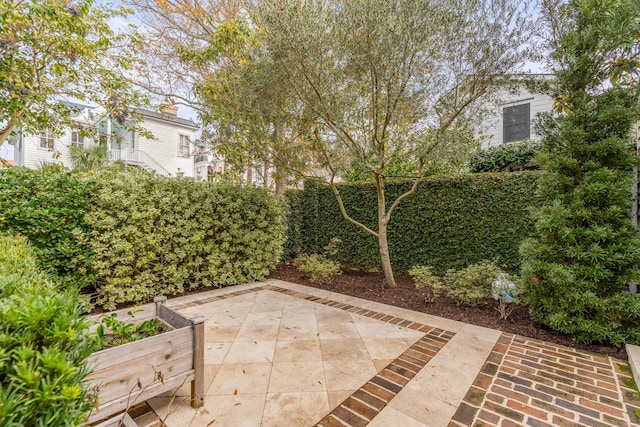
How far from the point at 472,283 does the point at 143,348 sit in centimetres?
428

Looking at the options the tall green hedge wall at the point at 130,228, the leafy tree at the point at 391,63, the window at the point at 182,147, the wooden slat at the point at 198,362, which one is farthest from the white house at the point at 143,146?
the wooden slat at the point at 198,362

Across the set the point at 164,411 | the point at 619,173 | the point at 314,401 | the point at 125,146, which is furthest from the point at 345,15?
the point at 125,146

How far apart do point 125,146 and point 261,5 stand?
12.1m

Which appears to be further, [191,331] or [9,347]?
[191,331]

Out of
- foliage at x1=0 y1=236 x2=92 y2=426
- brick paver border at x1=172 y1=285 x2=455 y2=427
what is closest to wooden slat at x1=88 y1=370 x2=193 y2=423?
foliage at x1=0 y1=236 x2=92 y2=426

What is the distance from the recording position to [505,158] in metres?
6.68

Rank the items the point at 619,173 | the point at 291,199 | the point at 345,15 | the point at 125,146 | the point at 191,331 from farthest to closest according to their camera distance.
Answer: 1. the point at 125,146
2. the point at 291,199
3. the point at 345,15
4. the point at 619,173
5. the point at 191,331

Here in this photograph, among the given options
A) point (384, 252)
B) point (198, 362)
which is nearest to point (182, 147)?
point (384, 252)

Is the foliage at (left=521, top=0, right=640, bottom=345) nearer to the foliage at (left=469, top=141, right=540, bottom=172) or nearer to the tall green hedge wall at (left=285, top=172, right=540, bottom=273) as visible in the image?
the tall green hedge wall at (left=285, top=172, right=540, bottom=273)

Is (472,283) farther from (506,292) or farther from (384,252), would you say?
(384,252)

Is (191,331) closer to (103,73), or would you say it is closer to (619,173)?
(619,173)

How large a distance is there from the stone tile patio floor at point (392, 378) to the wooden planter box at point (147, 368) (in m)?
0.30

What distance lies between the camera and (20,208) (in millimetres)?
3836

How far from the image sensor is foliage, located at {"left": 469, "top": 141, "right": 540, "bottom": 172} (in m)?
6.42
